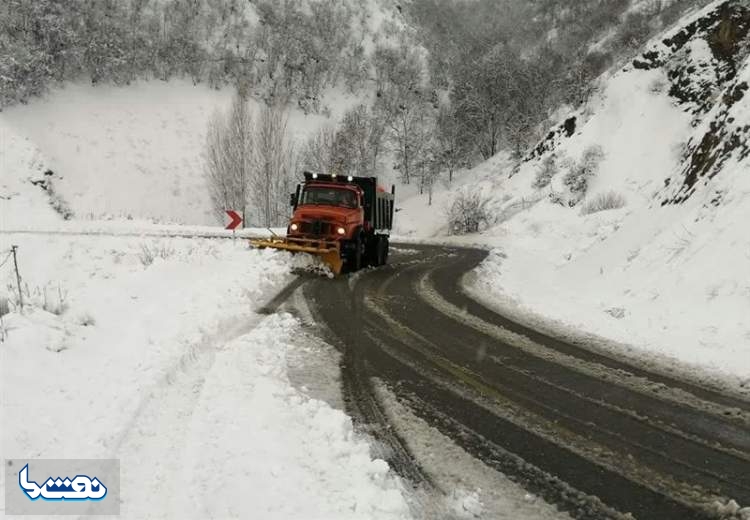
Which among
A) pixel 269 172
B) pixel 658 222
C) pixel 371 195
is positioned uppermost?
pixel 269 172

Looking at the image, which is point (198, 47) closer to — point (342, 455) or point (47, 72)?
point (47, 72)

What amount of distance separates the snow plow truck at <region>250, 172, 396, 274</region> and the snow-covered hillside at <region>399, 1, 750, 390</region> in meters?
3.61

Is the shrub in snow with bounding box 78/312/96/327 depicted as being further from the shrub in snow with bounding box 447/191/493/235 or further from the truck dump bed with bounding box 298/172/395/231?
the shrub in snow with bounding box 447/191/493/235

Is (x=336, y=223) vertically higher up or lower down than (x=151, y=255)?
higher up

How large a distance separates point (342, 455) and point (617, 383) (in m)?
3.55

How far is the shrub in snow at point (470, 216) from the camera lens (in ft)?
122

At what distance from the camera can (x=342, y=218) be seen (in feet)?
49.4

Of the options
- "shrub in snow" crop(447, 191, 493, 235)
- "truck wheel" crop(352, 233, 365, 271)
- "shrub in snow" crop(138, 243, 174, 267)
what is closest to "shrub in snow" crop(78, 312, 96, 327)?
"shrub in snow" crop(138, 243, 174, 267)

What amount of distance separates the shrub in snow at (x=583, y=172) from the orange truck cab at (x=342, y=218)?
1693 centimetres

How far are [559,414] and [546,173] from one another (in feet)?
106

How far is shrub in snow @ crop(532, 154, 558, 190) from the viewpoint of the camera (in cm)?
3506

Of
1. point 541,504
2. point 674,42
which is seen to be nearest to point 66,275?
point 541,504

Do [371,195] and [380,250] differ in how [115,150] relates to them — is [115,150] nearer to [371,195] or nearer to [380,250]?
[371,195]

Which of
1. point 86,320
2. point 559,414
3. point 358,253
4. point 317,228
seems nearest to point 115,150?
point 317,228
